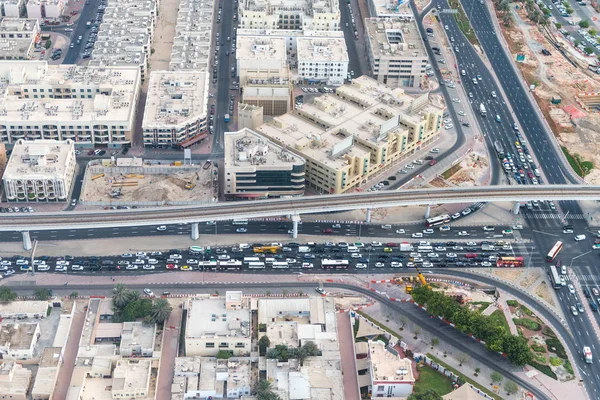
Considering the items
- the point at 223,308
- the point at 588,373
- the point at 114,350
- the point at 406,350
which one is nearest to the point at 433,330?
the point at 406,350

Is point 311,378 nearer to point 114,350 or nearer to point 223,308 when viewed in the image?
point 223,308

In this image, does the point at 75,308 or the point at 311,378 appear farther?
the point at 75,308

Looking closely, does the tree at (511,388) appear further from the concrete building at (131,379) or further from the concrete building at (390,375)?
the concrete building at (131,379)

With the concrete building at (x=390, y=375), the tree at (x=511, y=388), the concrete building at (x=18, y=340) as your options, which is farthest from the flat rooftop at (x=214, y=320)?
the tree at (x=511, y=388)

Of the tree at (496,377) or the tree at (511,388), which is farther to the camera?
the tree at (496,377)

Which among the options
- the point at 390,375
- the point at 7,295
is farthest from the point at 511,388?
the point at 7,295

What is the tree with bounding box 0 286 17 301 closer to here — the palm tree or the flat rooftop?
the palm tree
